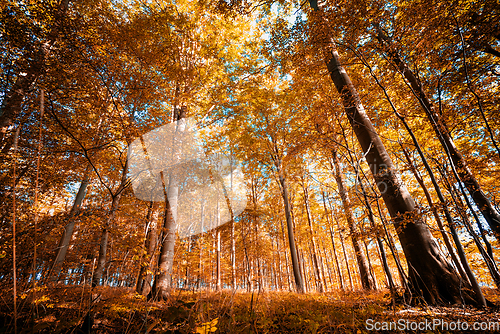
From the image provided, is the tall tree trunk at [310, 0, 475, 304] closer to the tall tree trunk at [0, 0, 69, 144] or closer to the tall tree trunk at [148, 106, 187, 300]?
the tall tree trunk at [148, 106, 187, 300]

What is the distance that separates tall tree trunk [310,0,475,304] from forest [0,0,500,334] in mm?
26

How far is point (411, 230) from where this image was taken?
3.19m

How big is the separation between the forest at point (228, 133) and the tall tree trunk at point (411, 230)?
26mm

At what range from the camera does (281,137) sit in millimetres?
10125

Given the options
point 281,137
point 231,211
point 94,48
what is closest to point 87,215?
point 94,48

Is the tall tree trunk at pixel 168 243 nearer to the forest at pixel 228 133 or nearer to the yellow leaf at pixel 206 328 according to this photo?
the forest at pixel 228 133

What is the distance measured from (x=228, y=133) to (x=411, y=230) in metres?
7.91

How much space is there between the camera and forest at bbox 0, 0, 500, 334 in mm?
2150

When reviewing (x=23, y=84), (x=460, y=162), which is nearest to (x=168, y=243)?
(x=23, y=84)

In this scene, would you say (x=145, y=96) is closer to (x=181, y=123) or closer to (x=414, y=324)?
(x=181, y=123)

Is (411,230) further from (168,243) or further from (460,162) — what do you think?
Answer: (168,243)

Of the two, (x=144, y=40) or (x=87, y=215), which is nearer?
(x=87, y=215)

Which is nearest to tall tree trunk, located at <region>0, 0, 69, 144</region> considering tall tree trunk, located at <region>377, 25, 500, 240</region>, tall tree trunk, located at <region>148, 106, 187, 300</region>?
tall tree trunk, located at <region>148, 106, 187, 300</region>

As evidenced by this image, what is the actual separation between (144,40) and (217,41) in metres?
4.45
